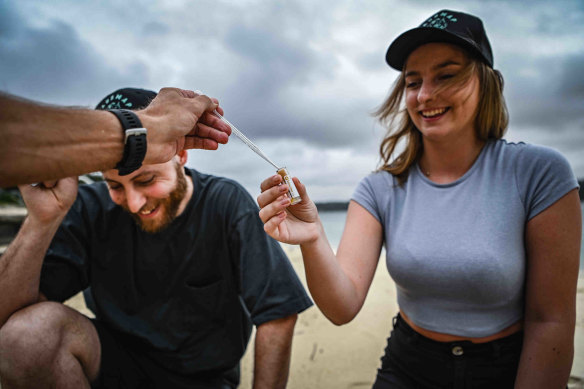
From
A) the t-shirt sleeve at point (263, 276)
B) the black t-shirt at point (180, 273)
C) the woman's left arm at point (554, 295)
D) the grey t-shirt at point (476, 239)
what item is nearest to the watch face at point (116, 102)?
the black t-shirt at point (180, 273)

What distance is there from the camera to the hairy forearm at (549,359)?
1468 millimetres

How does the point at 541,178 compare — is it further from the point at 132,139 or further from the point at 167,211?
the point at 167,211

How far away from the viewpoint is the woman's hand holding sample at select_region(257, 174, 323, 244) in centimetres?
120

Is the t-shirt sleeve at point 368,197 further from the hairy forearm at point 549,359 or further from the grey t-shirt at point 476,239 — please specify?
the hairy forearm at point 549,359

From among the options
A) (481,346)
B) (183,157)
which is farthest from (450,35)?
(183,157)

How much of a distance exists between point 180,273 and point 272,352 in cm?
69

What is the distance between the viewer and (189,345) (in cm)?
199

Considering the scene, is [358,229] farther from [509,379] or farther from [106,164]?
[106,164]

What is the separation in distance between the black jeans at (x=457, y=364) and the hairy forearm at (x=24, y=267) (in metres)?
1.88

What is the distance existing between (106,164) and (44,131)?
0.19 m

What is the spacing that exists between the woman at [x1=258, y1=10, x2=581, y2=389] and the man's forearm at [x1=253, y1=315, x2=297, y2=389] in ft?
1.08

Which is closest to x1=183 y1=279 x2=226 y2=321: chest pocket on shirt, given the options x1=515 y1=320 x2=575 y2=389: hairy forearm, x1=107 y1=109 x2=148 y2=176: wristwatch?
x1=107 y1=109 x2=148 y2=176: wristwatch

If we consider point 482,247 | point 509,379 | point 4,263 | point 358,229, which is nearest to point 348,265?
point 358,229

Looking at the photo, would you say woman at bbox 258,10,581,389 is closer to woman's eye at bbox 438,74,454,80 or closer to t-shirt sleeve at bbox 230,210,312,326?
woman's eye at bbox 438,74,454,80
